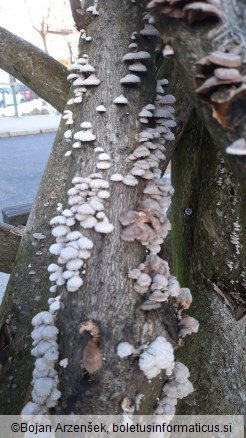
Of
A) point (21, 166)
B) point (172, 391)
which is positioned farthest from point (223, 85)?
point (21, 166)

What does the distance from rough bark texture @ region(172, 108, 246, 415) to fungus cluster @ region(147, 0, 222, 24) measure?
91cm

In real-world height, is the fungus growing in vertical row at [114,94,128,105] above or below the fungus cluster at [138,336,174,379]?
above

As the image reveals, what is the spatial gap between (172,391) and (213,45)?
763 mm

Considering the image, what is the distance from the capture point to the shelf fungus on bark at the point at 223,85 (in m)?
0.64

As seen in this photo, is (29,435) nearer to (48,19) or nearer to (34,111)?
(34,111)

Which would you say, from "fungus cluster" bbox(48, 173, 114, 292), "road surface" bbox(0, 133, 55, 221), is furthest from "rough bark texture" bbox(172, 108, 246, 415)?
"road surface" bbox(0, 133, 55, 221)

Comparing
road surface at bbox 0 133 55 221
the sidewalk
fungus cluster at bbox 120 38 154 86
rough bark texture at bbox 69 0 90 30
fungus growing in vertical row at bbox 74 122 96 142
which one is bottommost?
the sidewalk

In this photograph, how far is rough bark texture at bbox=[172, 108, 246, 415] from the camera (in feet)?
4.86

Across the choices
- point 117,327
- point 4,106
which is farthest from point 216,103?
point 4,106

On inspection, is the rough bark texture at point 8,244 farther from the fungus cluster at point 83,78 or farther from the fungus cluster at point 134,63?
the fungus cluster at point 134,63

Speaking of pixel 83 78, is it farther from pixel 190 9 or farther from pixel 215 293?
pixel 215 293

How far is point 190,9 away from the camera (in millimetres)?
654

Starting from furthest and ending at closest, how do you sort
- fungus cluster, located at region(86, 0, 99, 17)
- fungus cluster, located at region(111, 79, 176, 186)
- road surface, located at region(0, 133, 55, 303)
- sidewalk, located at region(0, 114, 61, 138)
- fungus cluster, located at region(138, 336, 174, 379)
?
sidewalk, located at region(0, 114, 61, 138)
road surface, located at region(0, 133, 55, 303)
fungus cluster, located at region(86, 0, 99, 17)
fungus cluster, located at region(111, 79, 176, 186)
fungus cluster, located at region(138, 336, 174, 379)

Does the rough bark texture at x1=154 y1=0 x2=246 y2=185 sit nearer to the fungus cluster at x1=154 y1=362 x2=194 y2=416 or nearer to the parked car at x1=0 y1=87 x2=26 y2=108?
the fungus cluster at x1=154 y1=362 x2=194 y2=416
